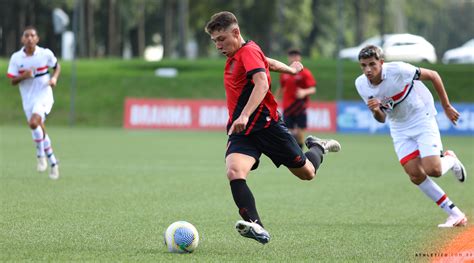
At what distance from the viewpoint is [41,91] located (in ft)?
51.7

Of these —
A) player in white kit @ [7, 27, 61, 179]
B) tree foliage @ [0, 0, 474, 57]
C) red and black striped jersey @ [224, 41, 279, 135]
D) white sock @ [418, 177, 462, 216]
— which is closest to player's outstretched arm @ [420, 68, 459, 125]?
white sock @ [418, 177, 462, 216]

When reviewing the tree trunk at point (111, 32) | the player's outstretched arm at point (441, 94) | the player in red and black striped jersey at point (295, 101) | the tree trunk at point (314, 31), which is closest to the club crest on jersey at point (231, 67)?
the player's outstretched arm at point (441, 94)

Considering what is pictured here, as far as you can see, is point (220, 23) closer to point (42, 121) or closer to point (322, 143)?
point (322, 143)

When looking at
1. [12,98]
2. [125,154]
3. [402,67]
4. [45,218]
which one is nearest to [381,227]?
[402,67]

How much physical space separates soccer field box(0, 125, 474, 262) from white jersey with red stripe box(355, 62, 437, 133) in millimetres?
1169

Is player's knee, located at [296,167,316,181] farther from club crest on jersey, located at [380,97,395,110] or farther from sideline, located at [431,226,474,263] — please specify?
club crest on jersey, located at [380,97,395,110]

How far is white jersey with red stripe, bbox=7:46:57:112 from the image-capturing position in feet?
51.6

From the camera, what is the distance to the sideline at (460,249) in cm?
767

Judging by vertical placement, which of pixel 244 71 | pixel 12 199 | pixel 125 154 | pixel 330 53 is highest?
pixel 244 71

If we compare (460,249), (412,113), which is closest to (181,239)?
(460,249)

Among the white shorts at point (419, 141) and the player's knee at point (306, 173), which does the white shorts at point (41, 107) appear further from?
the player's knee at point (306, 173)

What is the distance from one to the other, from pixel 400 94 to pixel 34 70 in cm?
747

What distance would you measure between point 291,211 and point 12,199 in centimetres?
345

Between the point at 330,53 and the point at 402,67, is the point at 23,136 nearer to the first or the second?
the point at 402,67
